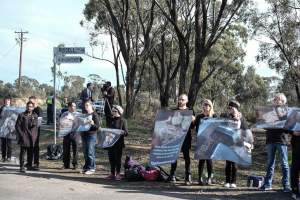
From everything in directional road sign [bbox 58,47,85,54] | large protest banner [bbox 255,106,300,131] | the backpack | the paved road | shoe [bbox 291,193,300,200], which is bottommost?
the paved road

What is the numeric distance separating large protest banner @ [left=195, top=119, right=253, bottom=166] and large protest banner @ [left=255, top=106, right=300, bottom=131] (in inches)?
18.1

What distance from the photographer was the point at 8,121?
16.0m

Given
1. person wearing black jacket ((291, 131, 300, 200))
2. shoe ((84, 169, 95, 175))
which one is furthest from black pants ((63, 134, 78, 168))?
person wearing black jacket ((291, 131, 300, 200))

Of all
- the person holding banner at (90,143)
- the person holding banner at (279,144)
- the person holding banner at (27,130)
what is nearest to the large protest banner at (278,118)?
the person holding banner at (279,144)

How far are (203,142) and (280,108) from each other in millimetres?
1814

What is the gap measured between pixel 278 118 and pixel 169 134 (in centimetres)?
258

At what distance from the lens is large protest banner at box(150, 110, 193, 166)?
39.2 feet

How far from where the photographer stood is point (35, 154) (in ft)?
46.8

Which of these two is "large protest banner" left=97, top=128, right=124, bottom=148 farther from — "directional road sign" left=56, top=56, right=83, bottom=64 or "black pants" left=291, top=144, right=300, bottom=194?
"black pants" left=291, top=144, right=300, bottom=194

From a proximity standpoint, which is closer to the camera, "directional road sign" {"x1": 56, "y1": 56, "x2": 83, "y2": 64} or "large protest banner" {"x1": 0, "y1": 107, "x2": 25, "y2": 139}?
"large protest banner" {"x1": 0, "y1": 107, "x2": 25, "y2": 139}

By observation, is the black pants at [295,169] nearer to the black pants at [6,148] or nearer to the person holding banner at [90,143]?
the person holding banner at [90,143]

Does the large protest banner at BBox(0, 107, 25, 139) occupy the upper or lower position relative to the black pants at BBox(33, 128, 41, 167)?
upper

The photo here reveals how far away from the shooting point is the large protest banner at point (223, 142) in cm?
1130

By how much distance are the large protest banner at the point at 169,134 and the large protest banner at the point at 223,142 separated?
0.45 m
